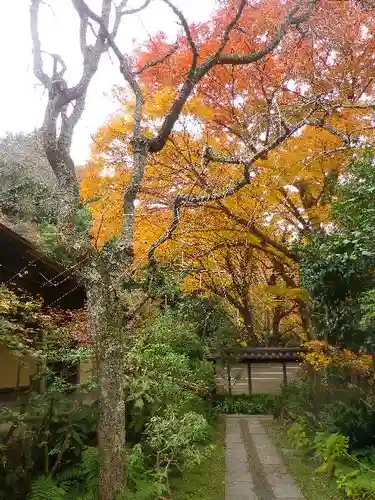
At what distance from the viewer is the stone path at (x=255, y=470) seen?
8.09 metres

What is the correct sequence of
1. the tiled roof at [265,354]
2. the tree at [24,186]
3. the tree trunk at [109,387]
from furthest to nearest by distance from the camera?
the tiled roof at [265,354] < the tree at [24,186] < the tree trunk at [109,387]

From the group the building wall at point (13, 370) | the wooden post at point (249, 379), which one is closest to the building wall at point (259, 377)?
the wooden post at point (249, 379)

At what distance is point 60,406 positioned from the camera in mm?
7836

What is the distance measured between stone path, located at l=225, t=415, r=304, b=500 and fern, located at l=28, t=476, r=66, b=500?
313 cm

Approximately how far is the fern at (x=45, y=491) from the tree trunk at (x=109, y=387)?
1458mm

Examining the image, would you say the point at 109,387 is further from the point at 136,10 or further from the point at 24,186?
the point at 24,186

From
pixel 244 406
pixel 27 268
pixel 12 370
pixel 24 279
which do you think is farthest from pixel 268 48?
pixel 244 406

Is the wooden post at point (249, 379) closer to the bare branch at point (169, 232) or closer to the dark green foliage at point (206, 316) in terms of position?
the dark green foliage at point (206, 316)

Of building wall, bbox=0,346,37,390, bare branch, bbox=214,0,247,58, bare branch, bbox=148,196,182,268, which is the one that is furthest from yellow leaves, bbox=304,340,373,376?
bare branch, bbox=214,0,247,58

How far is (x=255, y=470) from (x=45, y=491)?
16.6ft

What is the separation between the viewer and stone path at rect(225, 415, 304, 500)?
26.5 feet

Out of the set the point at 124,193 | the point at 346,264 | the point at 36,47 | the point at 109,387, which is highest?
the point at 36,47

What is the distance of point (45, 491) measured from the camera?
6707 mm

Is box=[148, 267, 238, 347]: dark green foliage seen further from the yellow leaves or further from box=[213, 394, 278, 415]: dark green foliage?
the yellow leaves
